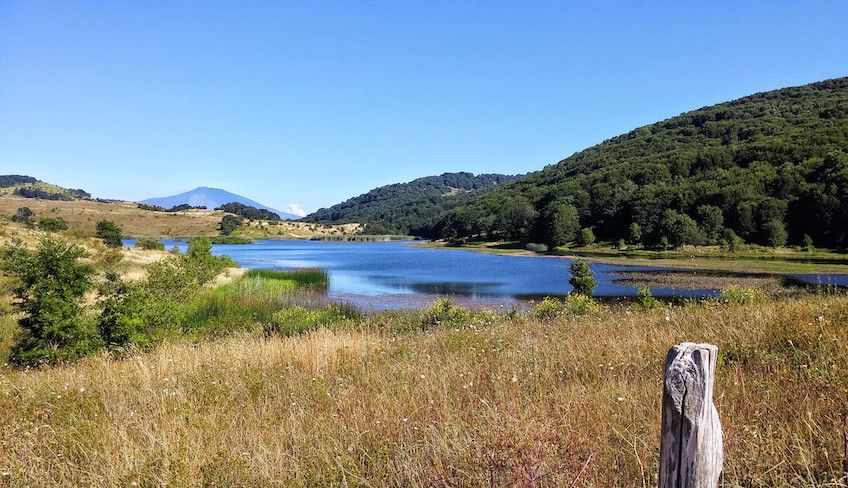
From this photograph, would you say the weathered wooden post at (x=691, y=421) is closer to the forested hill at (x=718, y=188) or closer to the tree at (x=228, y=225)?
the forested hill at (x=718, y=188)

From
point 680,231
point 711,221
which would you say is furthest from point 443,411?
point 711,221

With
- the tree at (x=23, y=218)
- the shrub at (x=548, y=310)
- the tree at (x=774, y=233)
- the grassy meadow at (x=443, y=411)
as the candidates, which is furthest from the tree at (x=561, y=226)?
the grassy meadow at (x=443, y=411)

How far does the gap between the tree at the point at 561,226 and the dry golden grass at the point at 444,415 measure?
3703 inches

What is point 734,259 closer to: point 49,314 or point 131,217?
point 49,314

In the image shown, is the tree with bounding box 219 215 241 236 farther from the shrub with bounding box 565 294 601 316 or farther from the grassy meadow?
the grassy meadow

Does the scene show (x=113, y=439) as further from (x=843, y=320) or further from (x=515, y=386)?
(x=843, y=320)

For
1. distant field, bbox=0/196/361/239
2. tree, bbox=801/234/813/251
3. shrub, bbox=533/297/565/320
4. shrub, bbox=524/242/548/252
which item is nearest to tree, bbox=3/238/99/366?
shrub, bbox=533/297/565/320

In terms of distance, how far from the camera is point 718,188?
301 feet

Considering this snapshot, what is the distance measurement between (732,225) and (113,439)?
96718mm

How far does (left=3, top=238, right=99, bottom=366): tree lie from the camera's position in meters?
11.7

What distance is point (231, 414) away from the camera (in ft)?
14.9

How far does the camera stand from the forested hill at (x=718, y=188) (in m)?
78.1

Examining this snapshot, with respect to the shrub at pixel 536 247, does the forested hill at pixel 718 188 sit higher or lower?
higher

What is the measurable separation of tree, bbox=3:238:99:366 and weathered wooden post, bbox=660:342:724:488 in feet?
44.5
